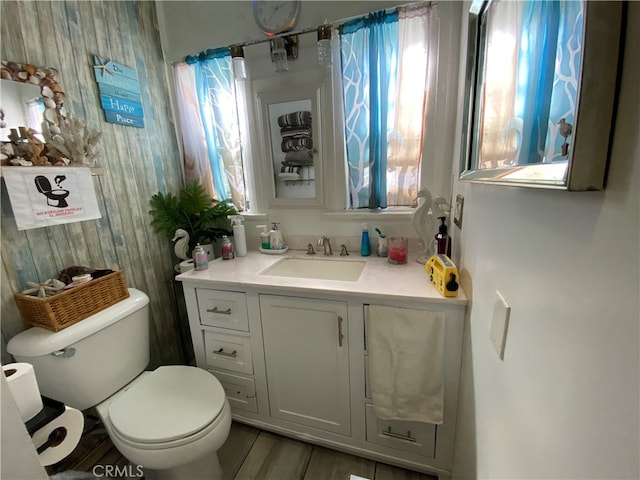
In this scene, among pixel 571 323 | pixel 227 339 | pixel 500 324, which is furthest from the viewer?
pixel 227 339

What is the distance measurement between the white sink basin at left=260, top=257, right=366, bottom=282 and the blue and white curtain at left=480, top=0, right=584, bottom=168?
3.08 feet

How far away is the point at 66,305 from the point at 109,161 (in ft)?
2.57

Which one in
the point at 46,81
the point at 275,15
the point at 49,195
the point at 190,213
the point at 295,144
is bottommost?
the point at 190,213

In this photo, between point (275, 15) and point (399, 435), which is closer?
point (399, 435)

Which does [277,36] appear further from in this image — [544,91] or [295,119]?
[544,91]

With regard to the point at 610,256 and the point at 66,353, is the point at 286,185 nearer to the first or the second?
the point at 66,353

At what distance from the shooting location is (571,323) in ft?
1.31

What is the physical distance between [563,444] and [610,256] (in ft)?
0.98

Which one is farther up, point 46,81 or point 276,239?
point 46,81

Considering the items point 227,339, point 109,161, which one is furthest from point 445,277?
point 109,161

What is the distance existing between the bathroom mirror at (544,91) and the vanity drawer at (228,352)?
127cm

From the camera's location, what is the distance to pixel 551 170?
0.40m

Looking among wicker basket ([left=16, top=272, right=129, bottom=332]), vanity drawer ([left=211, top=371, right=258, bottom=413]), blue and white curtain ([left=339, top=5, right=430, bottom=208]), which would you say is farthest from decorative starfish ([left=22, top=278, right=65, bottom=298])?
blue and white curtain ([left=339, top=5, right=430, bottom=208])

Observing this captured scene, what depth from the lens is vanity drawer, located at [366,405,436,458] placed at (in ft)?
4.01
